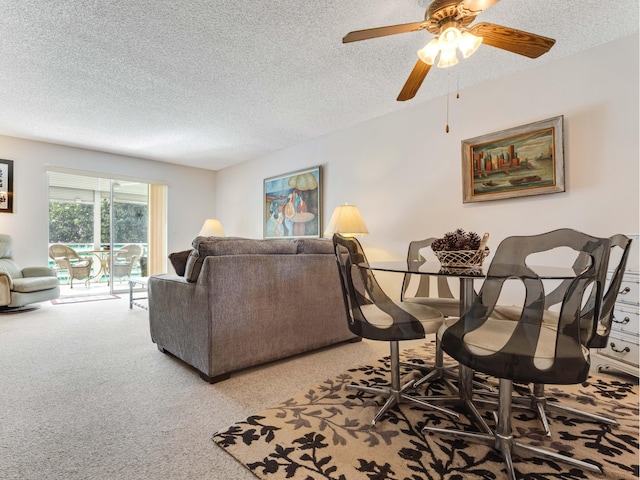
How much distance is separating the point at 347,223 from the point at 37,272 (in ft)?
13.9

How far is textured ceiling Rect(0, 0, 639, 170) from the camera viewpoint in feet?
6.74

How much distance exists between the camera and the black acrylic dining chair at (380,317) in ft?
4.99

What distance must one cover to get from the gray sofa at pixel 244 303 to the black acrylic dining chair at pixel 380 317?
0.75 metres

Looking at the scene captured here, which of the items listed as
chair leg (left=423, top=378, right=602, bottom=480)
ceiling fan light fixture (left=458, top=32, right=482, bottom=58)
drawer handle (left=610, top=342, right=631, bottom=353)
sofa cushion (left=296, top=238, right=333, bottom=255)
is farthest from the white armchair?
drawer handle (left=610, top=342, right=631, bottom=353)

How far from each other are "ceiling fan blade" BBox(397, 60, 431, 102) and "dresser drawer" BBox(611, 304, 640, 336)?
1915mm

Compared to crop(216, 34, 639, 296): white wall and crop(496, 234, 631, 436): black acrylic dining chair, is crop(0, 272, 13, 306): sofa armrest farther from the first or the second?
crop(496, 234, 631, 436): black acrylic dining chair

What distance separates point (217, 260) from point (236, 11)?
5.22 feet

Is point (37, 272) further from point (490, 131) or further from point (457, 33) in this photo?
point (490, 131)

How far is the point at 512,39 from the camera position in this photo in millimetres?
1686

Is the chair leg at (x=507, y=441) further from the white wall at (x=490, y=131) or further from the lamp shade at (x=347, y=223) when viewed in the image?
the lamp shade at (x=347, y=223)

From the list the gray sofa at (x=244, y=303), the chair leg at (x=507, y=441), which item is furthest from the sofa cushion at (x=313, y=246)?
the chair leg at (x=507, y=441)

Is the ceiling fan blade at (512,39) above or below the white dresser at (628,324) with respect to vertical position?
above

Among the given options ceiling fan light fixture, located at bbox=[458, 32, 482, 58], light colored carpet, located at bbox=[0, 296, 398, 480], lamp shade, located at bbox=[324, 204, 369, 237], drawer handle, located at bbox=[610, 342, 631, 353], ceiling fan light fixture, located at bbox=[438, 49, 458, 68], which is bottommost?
light colored carpet, located at bbox=[0, 296, 398, 480]

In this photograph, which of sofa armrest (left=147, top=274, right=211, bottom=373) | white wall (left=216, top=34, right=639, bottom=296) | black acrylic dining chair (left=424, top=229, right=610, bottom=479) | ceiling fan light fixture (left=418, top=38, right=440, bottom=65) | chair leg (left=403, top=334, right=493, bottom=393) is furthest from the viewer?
white wall (left=216, top=34, right=639, bottom=296)
